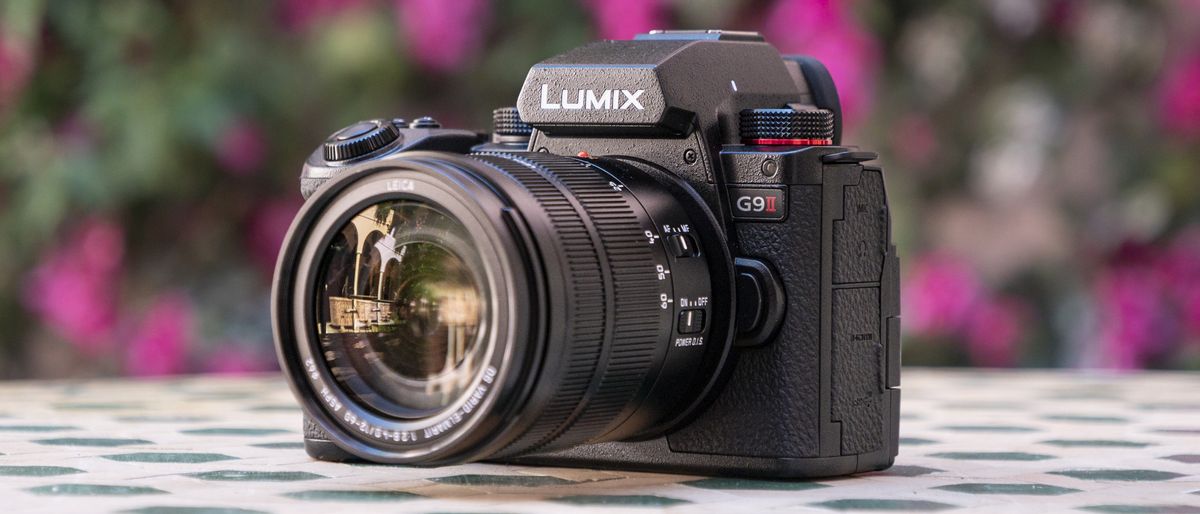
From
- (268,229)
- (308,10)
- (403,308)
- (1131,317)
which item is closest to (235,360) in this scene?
(268,229)

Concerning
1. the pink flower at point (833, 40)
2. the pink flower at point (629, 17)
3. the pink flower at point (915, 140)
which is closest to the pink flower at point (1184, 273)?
the pink flower at point (915, 140)

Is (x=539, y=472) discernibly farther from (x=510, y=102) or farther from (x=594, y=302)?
(x=510, y=102)

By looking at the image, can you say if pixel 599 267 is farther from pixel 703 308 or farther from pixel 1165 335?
pixel 1165 335

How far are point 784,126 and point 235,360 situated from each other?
2.51 metres

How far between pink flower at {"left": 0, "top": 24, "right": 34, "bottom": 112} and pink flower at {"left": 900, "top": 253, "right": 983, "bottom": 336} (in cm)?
184

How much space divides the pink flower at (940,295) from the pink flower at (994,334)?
0.08ft

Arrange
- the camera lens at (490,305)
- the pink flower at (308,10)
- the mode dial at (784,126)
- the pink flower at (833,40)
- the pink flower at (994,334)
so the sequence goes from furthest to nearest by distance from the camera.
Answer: the pink flower at (308,10) → the pink flower at (994,334) → the pink flower at (833,40) → the mode dial at (784,126) → the camera lens at (490,305)

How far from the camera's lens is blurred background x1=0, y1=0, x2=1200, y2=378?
3988mm

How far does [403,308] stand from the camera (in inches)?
69.1

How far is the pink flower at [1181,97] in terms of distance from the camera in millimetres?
3984

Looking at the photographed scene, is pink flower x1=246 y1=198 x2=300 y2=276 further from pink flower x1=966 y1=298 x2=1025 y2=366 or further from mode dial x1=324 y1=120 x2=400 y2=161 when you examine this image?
mode dial x1=324 y1=120 x2=400 y2=161

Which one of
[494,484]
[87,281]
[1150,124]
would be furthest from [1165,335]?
[494,484]

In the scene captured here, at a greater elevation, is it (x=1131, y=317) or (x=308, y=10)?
(x=308, y=10)

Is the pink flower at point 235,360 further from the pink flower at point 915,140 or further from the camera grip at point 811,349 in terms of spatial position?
the camera grip at point 811,349
